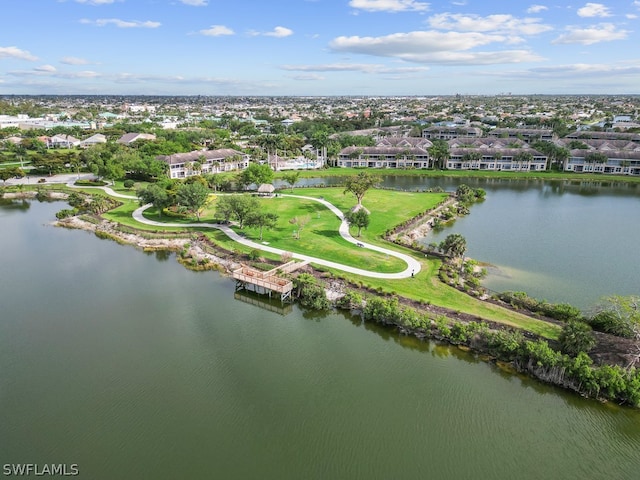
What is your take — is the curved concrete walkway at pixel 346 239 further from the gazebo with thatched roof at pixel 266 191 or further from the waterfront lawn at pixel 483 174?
the waterfront lawn at pixel 483 174

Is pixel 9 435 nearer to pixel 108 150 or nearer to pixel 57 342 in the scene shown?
pixel 57 342

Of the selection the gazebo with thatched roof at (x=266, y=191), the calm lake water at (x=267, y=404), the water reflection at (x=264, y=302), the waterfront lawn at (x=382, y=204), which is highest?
the gazebo with thatched roof at (x=266, y=191)

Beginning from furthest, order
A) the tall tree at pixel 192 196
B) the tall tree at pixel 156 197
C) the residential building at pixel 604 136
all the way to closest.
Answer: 1. the residential building at pixel 604 136
2. the tall tree at pixel 156 197
3. the tall tree at pixel 192 196

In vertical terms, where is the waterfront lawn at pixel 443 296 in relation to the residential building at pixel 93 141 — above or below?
below

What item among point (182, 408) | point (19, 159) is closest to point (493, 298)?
point (182, 408)

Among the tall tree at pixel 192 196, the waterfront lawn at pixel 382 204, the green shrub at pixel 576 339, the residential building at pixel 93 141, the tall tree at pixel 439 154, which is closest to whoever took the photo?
the green shrub at pixel 576 339

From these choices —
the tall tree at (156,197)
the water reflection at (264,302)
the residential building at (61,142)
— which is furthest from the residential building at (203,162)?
the residential building at (61,142)
